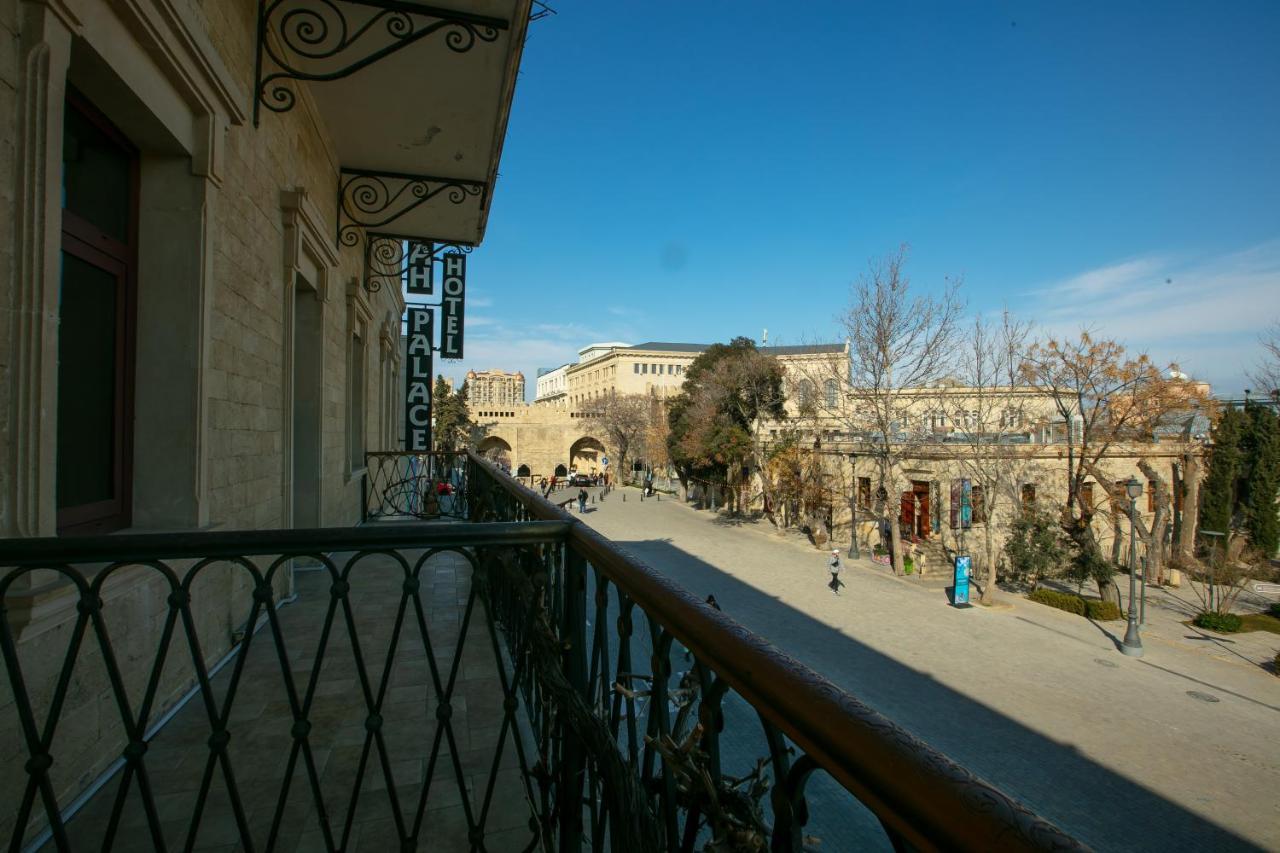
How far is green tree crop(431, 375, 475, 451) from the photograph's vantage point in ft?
144

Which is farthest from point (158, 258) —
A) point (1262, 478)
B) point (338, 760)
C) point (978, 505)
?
point (1262, 478)

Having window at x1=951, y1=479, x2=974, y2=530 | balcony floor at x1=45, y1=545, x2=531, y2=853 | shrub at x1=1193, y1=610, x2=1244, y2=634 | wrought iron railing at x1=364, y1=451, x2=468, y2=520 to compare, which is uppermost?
wrought iron railing at x1=364, y1=451, x2=468, y2=520

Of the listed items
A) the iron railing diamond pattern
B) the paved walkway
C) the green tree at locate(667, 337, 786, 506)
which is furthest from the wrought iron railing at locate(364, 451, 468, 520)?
the green tree at locate(667, 337, 786, 506)

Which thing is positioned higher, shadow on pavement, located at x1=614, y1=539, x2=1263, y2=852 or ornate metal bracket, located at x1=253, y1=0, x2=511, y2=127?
ornate metal bracket, located at x1=253, y1=0, x2=511, y2=127

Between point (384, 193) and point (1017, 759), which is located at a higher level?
point (384, 193)

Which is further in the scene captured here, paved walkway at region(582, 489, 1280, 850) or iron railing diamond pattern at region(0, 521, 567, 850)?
paved walkway at region(582, 489, 1280, 850)

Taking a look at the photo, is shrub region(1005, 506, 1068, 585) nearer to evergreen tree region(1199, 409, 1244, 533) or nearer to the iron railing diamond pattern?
evergreen tree region(1199, 409, 1244, 533)

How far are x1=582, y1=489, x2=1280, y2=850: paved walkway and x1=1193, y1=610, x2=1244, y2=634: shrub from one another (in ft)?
1.71

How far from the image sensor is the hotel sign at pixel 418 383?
1232 centimetres

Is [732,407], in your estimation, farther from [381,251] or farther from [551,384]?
[551,384]

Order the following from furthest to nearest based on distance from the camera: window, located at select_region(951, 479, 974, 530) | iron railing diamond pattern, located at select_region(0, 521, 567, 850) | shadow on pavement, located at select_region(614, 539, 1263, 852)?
window, located at select_region(951, 479, 974, 530), shadow on pavement, located at select_region(614, 539, 1263, 852), iron railing diamond pattern, located at select_region(0, 521, 567, 850)

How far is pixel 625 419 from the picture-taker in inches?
2051

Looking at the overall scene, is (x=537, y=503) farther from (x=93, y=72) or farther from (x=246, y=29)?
(x=246, y=29)

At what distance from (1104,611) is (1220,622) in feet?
10.3
